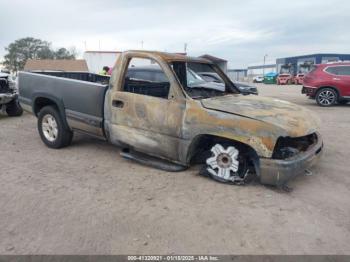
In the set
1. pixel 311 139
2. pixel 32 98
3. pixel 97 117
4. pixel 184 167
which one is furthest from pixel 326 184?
pixel 32 98

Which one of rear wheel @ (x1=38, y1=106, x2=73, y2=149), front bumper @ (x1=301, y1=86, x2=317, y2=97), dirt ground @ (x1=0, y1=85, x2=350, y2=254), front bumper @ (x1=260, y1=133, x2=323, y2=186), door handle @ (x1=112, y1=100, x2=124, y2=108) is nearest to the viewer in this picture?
dirt ground @ (x1=0, y1=85, x2=350, y2=254)

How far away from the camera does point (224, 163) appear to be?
15.0ft

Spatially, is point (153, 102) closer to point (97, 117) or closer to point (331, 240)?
point (97, 117)

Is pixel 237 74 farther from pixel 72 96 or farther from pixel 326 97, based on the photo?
pixel 72 96

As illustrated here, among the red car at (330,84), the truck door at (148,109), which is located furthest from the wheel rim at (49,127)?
the red car at (330,84)

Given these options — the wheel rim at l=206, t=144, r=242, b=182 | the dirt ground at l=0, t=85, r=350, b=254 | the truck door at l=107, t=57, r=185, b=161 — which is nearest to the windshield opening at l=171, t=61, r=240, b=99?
the truck door at l=107, t=57, r=185, b=161

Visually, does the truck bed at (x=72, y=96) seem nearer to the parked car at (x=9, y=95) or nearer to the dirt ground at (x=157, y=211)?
the dirt ground at (x=157, y=211)

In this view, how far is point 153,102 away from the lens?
486 cm

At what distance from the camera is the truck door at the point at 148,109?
4730mm

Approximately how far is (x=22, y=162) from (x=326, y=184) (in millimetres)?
4626

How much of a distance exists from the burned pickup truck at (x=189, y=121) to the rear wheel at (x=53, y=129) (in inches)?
5.0

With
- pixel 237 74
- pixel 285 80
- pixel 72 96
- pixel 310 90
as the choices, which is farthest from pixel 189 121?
pixel 237 74

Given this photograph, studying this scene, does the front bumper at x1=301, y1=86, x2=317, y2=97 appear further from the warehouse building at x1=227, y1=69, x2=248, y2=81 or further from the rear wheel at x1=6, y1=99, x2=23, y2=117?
the warehouse building at x1=227, y1=69, x2=248, y2=81

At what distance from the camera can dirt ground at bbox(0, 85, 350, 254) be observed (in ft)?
10.4
